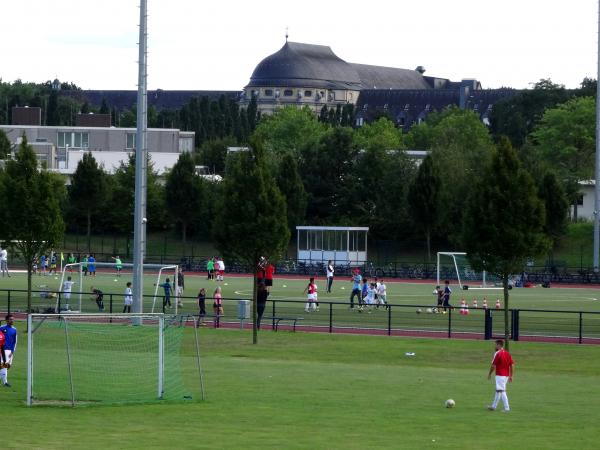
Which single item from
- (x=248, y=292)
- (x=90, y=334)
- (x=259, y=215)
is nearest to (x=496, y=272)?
(x=259, y=215)

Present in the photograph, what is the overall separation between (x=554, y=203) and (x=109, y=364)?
181 ft

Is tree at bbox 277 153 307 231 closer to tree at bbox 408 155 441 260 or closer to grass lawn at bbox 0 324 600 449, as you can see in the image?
tree at bbox 408 155 441 260

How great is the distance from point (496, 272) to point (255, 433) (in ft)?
59.4

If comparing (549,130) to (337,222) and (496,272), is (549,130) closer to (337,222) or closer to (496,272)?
(337,222)

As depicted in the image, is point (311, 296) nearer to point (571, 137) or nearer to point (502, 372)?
point (502, 372)

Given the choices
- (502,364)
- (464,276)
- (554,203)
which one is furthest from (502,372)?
(554,203)

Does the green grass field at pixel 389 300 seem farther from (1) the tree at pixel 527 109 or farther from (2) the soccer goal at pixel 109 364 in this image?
(1) the tree at pixel 527 109

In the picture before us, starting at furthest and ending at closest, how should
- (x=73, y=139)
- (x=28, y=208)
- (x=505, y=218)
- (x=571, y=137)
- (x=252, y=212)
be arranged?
1. (x=73, y=139)
2. (x=571, y=137)
3. (x=28, y=208)
4. (x=252, y=212)
5. (x=505, y=218)

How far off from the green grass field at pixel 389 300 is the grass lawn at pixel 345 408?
671cm

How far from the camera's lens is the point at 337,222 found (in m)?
99.3

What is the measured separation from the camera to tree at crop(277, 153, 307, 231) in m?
89.6

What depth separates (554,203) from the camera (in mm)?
83250

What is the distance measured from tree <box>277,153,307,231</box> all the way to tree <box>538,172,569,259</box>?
55.7ft

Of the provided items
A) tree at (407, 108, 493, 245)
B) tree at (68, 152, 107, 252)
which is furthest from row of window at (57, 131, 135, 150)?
tree at (68, 152, 107, 252)
